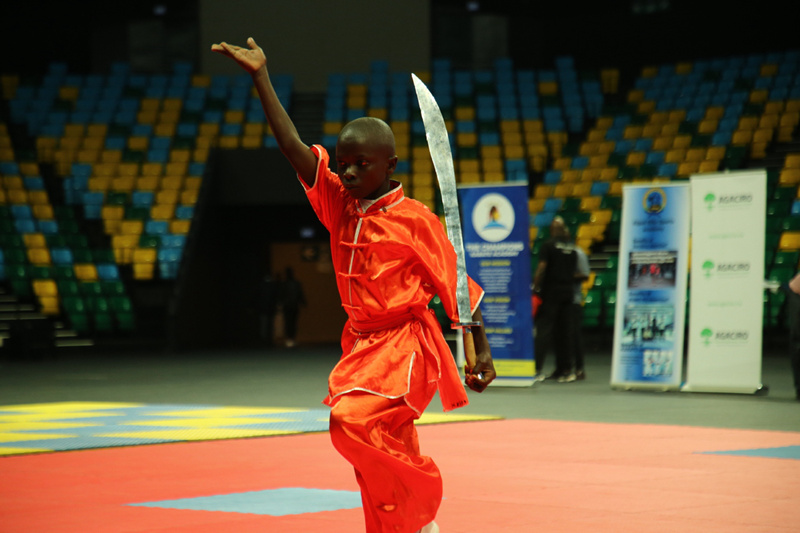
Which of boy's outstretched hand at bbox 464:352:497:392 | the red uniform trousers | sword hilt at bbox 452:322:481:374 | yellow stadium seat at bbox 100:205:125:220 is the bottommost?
the red uniform trousers

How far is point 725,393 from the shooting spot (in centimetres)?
1226

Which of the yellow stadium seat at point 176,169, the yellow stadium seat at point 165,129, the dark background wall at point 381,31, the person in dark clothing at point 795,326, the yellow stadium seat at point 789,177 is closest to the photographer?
the person in dark clothing at point 795,326

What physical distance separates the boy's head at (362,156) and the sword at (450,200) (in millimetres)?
179

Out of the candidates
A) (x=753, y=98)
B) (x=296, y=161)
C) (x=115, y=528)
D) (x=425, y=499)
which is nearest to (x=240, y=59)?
(x=296, y=161)

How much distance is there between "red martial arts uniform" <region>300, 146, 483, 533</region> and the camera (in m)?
3.92

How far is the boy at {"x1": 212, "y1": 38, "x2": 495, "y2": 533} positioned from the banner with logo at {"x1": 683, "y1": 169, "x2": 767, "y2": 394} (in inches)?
327

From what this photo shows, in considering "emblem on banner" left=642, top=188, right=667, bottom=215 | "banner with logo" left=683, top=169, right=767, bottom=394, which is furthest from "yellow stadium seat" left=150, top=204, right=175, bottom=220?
"banner with logo" left=683, top=169, right=767, bottom=394

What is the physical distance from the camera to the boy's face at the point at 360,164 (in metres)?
4.01

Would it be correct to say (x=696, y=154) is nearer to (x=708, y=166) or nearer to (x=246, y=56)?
(x=708, y=166)

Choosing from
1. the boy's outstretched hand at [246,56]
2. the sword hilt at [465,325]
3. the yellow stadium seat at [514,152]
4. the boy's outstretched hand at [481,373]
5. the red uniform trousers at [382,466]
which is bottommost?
the red uniform trousers at [382,466]

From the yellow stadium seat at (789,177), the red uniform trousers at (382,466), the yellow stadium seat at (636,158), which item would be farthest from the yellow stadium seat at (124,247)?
the red uniform trousers at (382,466)

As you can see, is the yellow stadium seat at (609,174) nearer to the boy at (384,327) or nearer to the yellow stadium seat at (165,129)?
the yellow stadium seat at (165,129)

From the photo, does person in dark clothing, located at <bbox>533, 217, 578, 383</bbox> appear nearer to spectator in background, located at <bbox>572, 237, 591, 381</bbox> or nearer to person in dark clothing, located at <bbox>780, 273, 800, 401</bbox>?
spectator in background, located at <bbox>572, 237, 591, 381</bbox>

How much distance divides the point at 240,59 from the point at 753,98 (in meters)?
20.8
